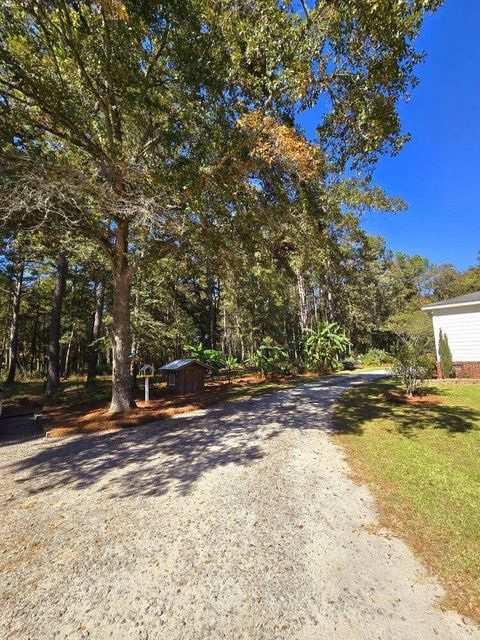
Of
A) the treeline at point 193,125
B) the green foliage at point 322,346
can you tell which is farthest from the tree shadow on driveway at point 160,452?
the green foliage at point 322,346

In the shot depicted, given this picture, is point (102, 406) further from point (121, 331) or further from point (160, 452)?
point (160, 452)

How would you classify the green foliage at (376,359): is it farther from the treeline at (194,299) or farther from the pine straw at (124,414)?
the pine straw at (124,414)

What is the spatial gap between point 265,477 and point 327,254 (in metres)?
6.62

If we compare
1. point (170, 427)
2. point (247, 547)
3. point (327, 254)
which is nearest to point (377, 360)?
point (327, 254)

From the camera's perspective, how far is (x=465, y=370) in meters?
15.6

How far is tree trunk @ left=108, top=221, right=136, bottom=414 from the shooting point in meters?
10.4

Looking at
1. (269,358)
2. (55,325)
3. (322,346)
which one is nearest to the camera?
(55,325)

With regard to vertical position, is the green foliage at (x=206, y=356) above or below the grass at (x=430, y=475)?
above

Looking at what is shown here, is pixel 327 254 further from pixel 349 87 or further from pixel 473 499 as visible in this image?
pixel 473 499

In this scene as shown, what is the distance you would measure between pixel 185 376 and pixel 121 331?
5.57m

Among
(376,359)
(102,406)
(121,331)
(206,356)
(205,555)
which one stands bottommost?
(205,555)

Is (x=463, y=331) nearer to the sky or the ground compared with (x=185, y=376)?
nearer to the sky

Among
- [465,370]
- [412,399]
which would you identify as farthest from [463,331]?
[412,399]

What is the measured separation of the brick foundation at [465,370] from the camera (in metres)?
15.2
